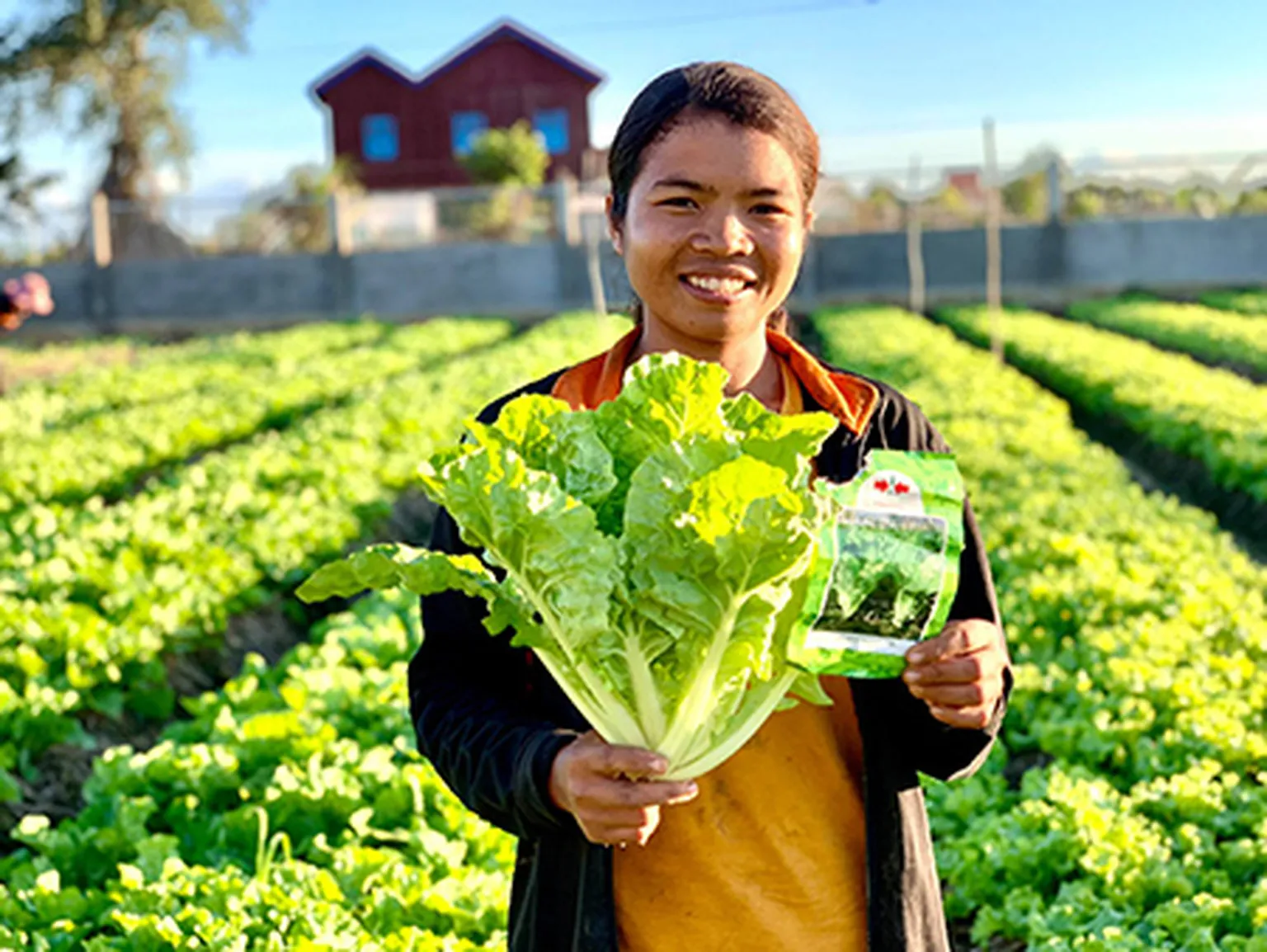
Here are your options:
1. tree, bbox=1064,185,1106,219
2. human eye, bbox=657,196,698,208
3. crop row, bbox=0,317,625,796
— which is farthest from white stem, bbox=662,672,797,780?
tree, bbox=1064,185,1106,219

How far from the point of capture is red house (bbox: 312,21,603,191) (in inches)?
1676

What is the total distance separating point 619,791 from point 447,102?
142 feet

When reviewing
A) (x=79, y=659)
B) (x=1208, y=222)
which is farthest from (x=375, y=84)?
(x=79, y=659)

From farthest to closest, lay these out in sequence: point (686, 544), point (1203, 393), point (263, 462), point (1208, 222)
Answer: point (1208, 222)
point (1203, 393)
point (263, 462)
point (686, 544)

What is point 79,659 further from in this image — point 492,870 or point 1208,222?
point 1208,222

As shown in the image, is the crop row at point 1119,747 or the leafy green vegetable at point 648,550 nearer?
the leafy green vegetable at point 648,550

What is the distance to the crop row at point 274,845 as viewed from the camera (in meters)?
3.29

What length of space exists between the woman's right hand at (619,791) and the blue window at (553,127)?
136ft

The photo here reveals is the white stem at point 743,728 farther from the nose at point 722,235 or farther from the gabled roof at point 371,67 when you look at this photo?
the gabled roof at point 371,67

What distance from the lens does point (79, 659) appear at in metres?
5.92

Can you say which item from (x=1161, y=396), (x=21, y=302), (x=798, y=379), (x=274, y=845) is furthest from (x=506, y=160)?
(x=798, y=379)

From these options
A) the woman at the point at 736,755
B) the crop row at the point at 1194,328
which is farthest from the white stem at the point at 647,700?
the crop row at the point at 1194,328

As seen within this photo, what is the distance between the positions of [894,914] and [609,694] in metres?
0.52

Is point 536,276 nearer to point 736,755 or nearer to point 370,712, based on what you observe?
point 370,712
